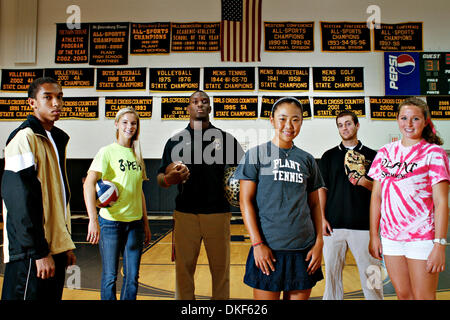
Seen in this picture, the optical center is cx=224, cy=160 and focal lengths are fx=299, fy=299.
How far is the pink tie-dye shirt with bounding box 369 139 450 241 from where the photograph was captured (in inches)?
69.6

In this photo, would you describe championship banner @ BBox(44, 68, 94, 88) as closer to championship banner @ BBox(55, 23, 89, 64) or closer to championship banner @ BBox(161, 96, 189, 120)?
championship banner @ BBox(55, 23, 89, 64)

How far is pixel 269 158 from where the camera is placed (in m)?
1.71

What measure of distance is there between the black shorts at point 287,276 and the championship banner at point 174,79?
6.43 metres

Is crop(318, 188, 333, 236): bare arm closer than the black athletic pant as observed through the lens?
No

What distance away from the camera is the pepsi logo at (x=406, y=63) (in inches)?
286

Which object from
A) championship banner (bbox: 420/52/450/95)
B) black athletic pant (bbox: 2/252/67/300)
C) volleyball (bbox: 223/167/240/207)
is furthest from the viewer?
championship banner (bbox: 420/52/450/95)

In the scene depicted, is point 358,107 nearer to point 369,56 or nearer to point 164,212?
point 369,56

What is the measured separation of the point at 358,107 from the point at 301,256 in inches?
267

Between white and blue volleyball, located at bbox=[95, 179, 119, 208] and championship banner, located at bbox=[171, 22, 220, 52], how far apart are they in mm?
5990

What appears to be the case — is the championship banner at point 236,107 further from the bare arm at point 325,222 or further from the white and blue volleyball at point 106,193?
the white and blue volleyball at point 106,193

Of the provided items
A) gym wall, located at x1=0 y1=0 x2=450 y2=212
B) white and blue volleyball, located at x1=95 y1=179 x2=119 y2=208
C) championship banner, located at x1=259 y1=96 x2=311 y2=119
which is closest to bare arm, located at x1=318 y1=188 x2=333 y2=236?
white and blue volleyball, located at x1=95 y1=179 x2=119 y2=208

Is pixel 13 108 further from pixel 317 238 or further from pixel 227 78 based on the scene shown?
pixel 317 238

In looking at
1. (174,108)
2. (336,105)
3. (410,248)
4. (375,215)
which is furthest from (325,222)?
(174,108)
